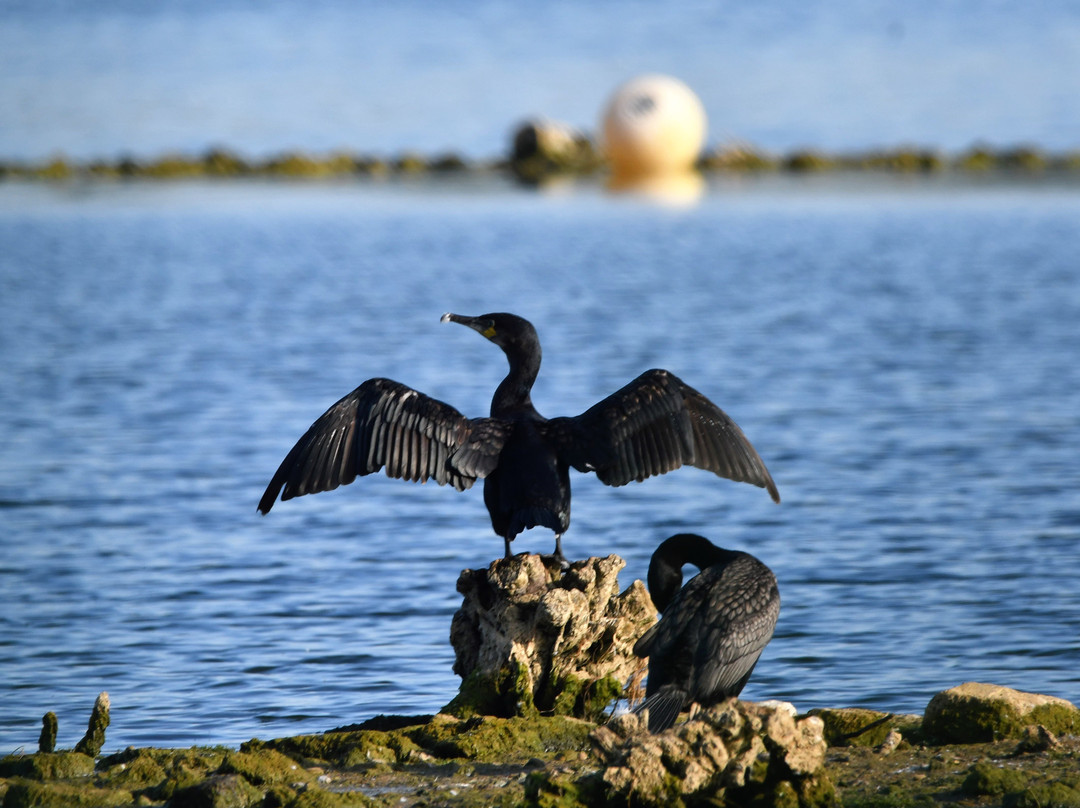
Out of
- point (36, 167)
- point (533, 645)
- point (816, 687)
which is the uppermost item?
point (36, 167)

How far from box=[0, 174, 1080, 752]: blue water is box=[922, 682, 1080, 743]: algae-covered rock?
34.4 inches

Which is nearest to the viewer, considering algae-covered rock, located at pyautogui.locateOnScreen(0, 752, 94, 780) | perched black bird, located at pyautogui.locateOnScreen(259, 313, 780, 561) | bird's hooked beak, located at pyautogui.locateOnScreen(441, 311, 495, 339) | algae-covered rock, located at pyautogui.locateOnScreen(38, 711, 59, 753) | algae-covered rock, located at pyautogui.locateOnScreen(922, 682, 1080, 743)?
algae-covered rock, located at pyautogui.locateOnScreen(0, 752, 94, 780)

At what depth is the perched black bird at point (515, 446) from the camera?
20.2 ft

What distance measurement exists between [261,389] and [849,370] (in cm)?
564

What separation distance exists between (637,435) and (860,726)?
1.39 meters

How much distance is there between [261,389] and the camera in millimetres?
15047

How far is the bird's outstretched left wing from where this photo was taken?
246 inches

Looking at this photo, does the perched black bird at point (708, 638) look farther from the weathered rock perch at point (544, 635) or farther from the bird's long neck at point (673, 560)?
the weathered rock perch at point (544, 635)

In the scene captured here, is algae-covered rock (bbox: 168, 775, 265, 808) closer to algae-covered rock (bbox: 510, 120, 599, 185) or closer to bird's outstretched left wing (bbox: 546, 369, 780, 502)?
bird's outstretched left wing (bbox: 546, 369, 780, 502)

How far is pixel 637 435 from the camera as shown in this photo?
20.7 ft

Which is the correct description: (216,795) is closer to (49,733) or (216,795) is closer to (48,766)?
(48,766)

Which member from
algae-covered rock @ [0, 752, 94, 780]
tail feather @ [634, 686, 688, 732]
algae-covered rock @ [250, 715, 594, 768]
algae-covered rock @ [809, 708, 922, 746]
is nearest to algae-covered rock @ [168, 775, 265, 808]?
algae-covered rock @ [250, 715, 594, 768]

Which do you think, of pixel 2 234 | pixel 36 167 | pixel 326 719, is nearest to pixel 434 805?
pixel 326 719

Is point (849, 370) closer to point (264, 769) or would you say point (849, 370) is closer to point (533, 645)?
point (533, 645)
